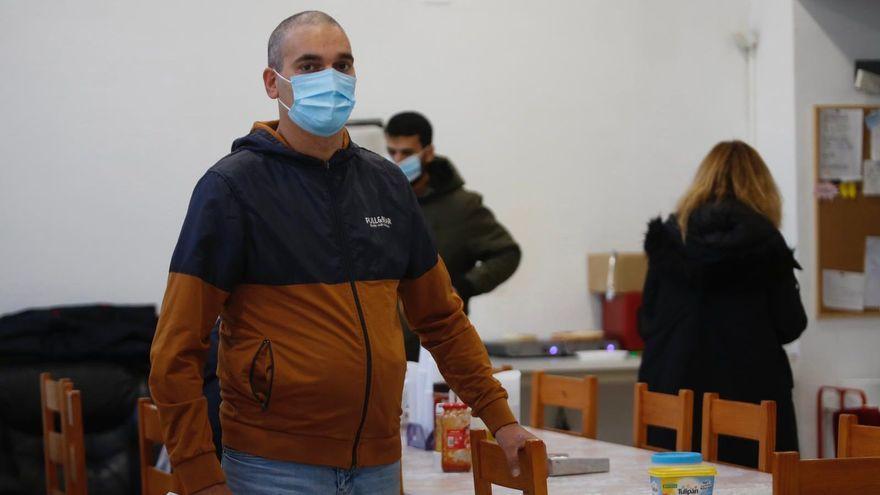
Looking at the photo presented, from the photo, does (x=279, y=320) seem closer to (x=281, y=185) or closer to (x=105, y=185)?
(x=281, y=185)

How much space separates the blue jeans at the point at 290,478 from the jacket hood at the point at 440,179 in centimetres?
252

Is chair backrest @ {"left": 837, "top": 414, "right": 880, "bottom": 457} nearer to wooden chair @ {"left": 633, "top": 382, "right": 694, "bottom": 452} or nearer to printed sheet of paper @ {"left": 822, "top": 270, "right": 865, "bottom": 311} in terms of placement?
wooden chair @ {"left": 633, "top": 382, "right": 694, "bottom": 452}

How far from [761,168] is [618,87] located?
6.80ft

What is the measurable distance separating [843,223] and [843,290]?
33cm

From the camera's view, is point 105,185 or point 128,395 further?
point 105,185

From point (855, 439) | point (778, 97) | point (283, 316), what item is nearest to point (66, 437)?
point (283, 316)

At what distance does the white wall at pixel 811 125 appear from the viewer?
5594 millimetres

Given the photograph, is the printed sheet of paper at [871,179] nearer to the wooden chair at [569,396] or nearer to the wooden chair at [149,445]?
the wooden chair at [569,396]

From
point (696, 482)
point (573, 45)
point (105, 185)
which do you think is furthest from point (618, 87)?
point (696, 482)

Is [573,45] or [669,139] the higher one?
[573,45]

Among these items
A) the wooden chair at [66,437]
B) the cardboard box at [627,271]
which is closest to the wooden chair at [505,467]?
the wooden chair at [66,437]

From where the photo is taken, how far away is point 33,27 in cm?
503

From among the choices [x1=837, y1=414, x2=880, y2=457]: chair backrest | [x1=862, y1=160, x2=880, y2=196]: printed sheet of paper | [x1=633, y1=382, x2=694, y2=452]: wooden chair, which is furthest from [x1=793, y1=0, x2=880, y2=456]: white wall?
[x1=837, y1=414, x2=880, y2=457]: chair backrest

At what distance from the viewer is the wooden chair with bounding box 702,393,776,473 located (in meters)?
3.09
